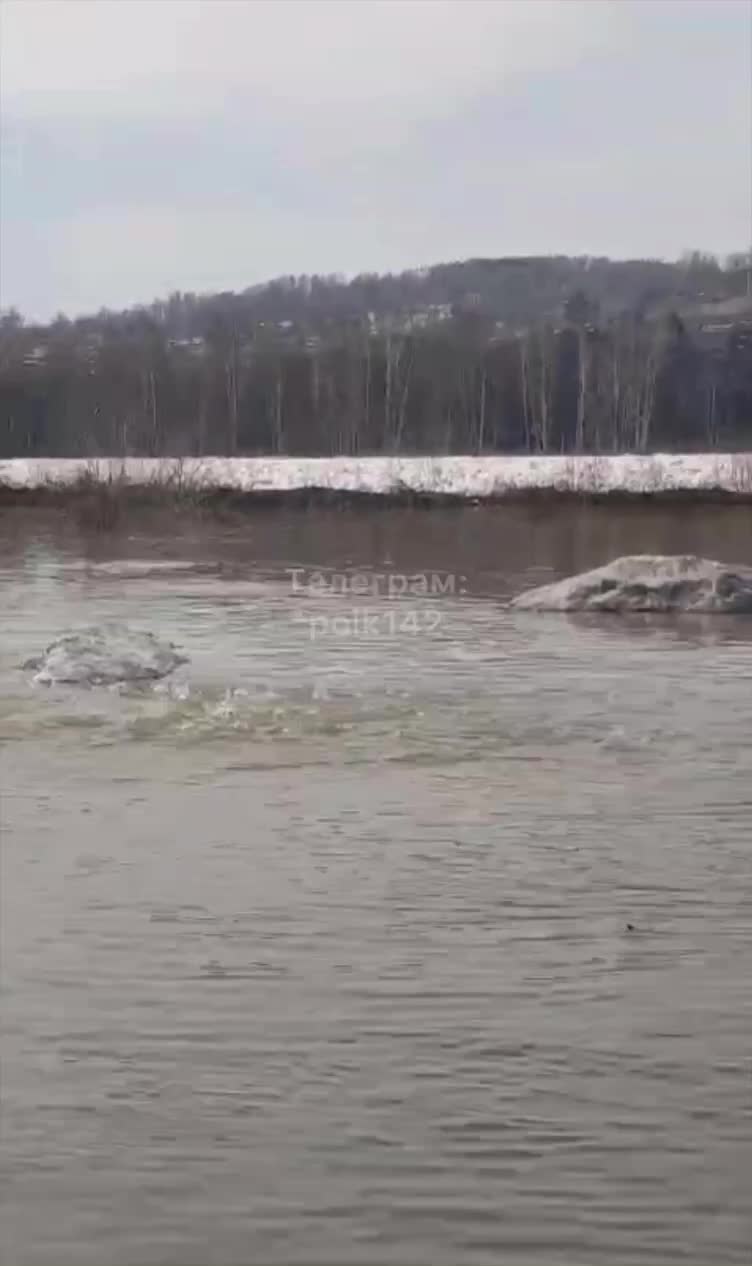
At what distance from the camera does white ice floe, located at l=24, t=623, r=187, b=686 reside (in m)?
8.59

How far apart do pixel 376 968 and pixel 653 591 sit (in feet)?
29.8

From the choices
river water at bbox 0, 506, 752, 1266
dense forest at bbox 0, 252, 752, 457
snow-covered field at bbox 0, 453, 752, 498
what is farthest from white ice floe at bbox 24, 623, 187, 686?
dense forest at bbox 0, 252, 752, 457

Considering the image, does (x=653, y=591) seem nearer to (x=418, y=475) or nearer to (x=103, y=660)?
(x=103, y=660)

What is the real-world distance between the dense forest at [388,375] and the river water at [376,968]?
44.0 m

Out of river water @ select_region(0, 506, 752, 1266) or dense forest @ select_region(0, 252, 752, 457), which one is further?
dense forest @ select_region(0, 252, 752, 457)

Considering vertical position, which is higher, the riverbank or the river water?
the riverbank

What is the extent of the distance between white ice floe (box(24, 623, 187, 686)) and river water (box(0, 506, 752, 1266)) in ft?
0.57

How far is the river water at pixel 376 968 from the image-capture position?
2.95m

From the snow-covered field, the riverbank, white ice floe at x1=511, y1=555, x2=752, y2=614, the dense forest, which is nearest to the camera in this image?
white ice floe at x1=511, y1=555, x2=752, y2=614

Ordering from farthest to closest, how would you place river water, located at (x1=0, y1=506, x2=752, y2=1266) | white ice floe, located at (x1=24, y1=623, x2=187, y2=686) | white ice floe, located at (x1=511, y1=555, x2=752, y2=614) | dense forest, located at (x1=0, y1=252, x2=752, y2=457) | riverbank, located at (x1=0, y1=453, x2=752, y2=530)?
dense forest, located at (x1=0, y1=252, x2=752, y2=457), riverbank, located at (x1=0, y1=453, x2=752, y2=530), white ice floe, located at (x1=511, y1=555, x2=752, y2=614), white ice floe, located at (x1=24, y1=623, x2=187, y2=686), river water, located at (x1=0, y1=506, x2=752, y2=1266)

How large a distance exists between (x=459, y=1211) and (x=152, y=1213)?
0.51 metres

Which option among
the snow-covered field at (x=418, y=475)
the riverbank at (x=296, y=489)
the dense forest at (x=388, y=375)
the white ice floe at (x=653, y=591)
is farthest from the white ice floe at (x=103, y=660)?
the dense forest at (x=388, y=375)

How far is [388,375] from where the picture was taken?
62.6m

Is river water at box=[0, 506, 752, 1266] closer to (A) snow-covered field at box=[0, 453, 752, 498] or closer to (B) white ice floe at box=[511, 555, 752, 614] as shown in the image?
(B) white ice floe at box=[511, 555, 752, 614]
